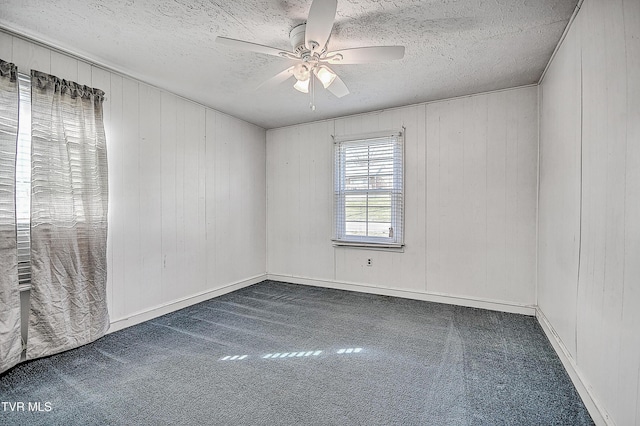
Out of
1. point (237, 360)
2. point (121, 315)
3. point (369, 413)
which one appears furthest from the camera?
point (121, 315)

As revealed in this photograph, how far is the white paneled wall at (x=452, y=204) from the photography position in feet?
10.6

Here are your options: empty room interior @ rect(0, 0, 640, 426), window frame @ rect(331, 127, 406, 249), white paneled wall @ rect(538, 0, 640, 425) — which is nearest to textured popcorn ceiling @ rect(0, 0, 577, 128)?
empty room interior @ rect(0, 0, 640, 426)

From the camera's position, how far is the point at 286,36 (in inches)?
88.4

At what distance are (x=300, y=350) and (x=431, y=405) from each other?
106 cm

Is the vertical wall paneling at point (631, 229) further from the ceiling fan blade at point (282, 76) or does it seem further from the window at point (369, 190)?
the window at point (369, 190)

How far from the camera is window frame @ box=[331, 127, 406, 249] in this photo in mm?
3832

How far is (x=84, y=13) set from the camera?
6.47 ft

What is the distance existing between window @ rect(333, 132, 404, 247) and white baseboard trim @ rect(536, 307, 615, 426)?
1.74 m

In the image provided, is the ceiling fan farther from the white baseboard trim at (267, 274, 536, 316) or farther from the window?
the white baseboard trim at (267, 274, 536, 316)

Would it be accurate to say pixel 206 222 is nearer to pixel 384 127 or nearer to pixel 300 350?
pixel 300 350

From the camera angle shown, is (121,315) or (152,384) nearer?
(152,384)

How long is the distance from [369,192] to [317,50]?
7.40ft

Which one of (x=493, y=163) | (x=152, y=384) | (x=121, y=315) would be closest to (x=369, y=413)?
(x=152, y=384)

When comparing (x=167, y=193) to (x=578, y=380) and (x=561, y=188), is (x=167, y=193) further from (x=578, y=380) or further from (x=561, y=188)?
(x=578, y=380)
